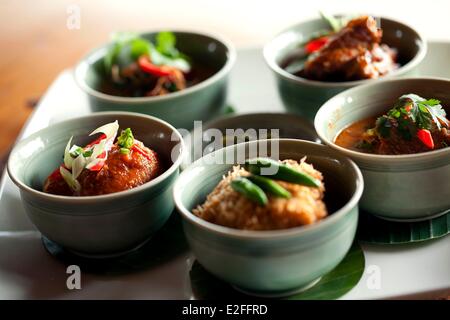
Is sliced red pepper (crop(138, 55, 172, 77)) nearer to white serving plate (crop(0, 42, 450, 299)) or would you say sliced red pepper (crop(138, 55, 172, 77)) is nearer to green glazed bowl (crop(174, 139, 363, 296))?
white serving plate (crop(0, 42, 450, 299))

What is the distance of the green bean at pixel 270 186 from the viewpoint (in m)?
1.89

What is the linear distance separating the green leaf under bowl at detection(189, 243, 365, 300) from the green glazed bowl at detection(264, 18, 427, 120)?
2.28 feet

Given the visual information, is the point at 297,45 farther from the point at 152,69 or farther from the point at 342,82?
the point at 152,69

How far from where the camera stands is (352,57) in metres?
2.63

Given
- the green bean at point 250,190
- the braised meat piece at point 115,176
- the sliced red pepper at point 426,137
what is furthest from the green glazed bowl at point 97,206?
the sliced red pepper at point 426,137

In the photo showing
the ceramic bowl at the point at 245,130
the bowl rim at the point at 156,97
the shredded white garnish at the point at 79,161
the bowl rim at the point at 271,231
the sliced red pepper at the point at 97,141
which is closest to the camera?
the bowl rim at the point at 271,231

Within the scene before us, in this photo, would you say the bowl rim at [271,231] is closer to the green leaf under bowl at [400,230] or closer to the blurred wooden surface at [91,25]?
the green leaf under bowl at [400,230]

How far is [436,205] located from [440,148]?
17 centimetres

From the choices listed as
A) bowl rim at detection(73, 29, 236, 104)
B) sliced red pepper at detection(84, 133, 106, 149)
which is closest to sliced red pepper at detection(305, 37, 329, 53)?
bowl rim at detection(73, 29, 236, 104)

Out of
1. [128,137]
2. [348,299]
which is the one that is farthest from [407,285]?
[128,137]

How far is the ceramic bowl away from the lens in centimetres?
255

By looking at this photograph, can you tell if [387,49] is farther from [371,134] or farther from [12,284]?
[12,284]

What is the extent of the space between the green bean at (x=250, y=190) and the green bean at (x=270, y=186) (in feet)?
0.05

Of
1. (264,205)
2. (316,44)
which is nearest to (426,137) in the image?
(264,205)
